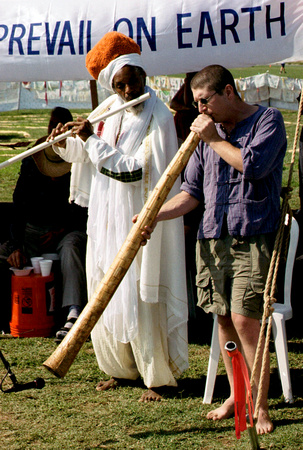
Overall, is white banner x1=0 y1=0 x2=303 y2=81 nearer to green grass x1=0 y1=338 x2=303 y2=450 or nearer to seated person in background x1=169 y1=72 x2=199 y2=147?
seated person in background x1=169 y1=72 x2=199 y2=147

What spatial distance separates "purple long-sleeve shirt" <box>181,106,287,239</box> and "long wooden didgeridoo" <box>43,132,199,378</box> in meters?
0.23

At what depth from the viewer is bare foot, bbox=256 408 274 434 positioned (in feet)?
11.9

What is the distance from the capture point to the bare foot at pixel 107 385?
4.39 meters

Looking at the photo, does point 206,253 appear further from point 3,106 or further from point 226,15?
point 3,106

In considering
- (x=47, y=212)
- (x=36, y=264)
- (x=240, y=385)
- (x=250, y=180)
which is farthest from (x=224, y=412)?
(x=47, y=212)

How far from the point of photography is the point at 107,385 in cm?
441

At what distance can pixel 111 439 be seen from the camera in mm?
3660

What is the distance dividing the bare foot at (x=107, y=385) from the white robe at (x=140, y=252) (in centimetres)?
19

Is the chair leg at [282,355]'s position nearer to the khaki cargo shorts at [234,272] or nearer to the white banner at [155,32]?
the khaki cargo shorts at [234,272]

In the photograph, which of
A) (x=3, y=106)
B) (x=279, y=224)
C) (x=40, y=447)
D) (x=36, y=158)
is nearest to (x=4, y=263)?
(x=36, y=158)

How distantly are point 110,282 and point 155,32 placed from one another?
280cm

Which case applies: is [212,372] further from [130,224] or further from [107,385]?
[130,224]

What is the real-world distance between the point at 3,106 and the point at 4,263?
1201 inches

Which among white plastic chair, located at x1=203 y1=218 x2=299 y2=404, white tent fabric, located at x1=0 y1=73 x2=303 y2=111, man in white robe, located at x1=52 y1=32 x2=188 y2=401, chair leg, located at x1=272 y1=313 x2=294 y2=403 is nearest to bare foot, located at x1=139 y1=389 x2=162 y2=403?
man in white robe, located at x1=52 y1=32 x2=188 y2=401
